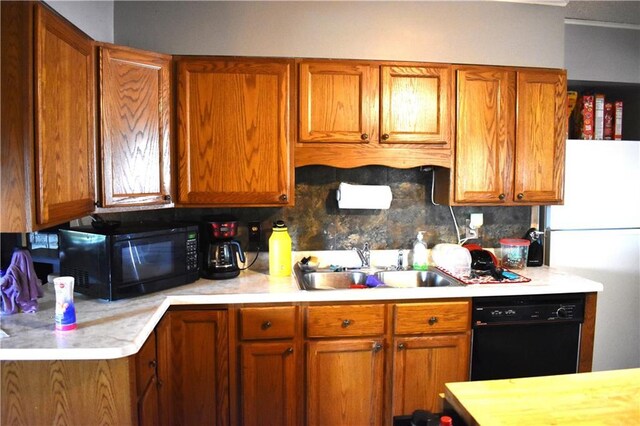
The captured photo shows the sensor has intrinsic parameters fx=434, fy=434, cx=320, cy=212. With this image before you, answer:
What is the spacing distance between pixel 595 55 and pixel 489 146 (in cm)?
112

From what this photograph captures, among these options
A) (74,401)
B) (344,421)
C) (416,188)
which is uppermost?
(416,188)

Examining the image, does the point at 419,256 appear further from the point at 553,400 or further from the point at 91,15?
the point at 91,15

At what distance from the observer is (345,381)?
205 centimetres

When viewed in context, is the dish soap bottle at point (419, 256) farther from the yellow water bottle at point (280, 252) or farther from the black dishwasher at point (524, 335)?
the yellow water bottle at point (280, 252)

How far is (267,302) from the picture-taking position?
1991 millimetres

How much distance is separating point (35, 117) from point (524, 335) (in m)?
2.27

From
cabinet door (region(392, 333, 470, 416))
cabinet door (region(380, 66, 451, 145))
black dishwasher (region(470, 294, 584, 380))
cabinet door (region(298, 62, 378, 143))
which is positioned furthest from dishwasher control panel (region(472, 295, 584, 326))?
cabinet door (region(298, 62, 378, 143))

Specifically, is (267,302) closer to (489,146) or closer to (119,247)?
(119,247)

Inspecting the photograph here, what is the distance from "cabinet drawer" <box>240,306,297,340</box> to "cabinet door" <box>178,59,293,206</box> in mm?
572

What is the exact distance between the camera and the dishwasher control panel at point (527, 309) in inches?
83.3

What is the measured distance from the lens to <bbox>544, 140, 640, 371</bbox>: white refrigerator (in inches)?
99.0

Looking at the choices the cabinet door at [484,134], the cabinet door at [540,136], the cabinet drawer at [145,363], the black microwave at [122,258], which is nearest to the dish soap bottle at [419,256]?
the cabinet door at [484,134]

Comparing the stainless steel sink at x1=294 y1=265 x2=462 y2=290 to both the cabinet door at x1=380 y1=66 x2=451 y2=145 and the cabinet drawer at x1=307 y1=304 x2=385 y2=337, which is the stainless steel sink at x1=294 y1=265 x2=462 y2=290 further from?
the cabinet door at x1=380 y1=66 x2=451 y2=145

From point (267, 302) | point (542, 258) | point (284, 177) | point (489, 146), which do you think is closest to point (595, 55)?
point (489, 146)
